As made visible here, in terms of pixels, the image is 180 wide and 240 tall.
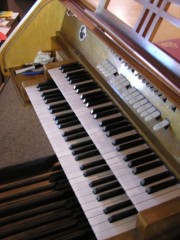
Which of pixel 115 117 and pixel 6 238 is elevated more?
pixel 115 117

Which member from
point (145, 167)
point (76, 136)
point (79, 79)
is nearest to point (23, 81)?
point (79, 79)

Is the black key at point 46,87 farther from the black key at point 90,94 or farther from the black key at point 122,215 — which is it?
the black key at point 122,215

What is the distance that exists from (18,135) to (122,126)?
83cm

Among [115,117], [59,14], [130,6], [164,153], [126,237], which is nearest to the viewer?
[126,237]

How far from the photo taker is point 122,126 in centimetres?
129

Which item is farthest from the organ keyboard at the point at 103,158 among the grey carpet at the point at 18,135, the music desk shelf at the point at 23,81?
the grey carpet at the point at 18,135

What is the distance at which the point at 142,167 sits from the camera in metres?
1.10

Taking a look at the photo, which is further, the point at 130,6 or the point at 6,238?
the point at 130,6

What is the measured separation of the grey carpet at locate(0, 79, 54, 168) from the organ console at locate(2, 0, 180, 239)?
0.33 metres

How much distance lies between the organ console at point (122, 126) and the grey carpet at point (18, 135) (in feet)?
1.07

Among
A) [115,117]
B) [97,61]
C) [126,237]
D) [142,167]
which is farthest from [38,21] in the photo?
[126,237]

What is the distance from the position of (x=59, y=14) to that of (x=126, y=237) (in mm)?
1576

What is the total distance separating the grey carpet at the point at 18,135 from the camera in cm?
173

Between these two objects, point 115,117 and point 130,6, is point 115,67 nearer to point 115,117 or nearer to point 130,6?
point 115,117
